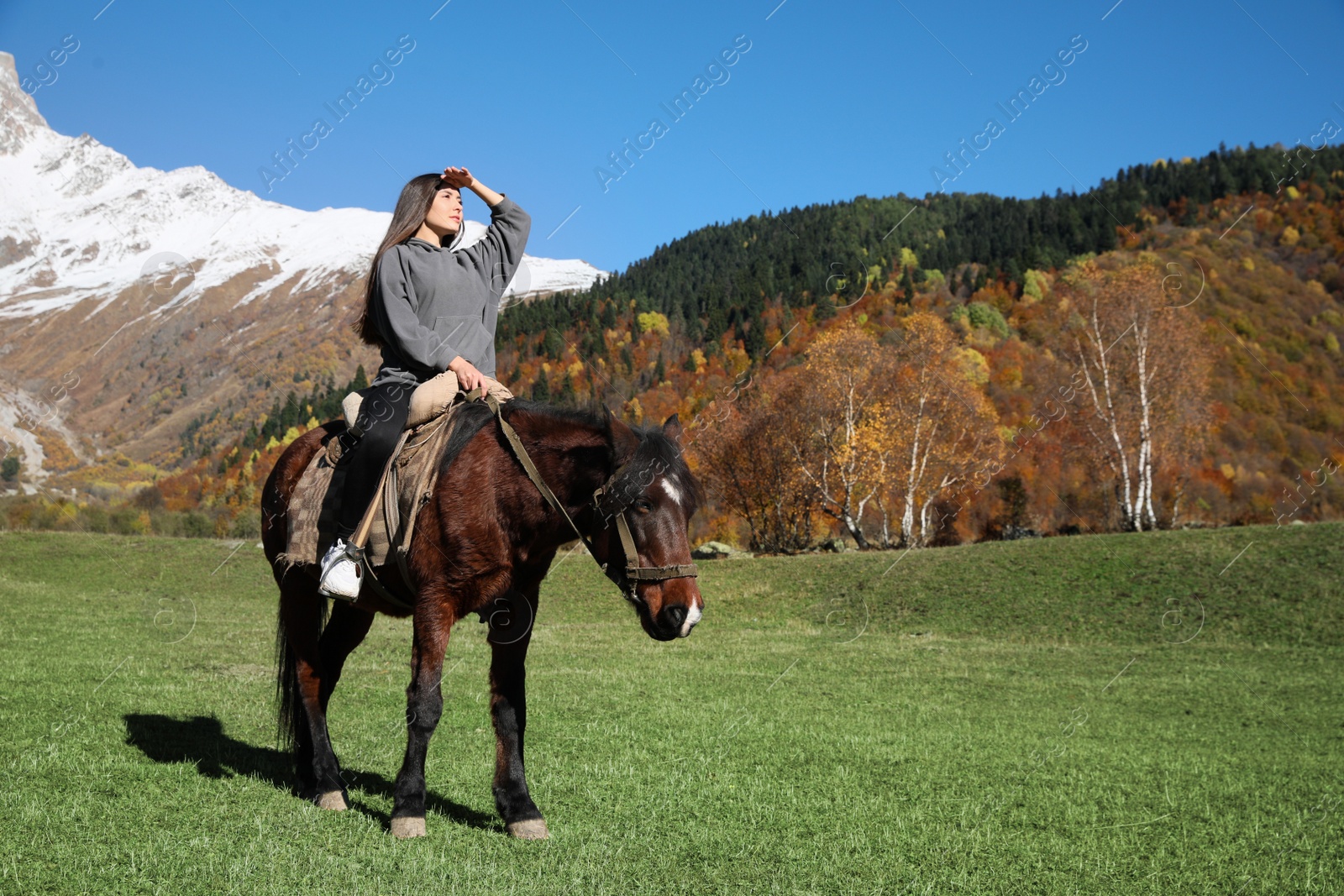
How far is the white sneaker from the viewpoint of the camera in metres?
4.23

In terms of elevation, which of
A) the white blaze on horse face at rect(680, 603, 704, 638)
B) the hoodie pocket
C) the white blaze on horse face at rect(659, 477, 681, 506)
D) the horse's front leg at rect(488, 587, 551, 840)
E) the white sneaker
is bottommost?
the horse's front leg at rect(488, 587, 551, 840)

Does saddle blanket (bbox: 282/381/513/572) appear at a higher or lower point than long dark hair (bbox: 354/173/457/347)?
lower

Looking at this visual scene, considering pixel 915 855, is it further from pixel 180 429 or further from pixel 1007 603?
pixel 180 429

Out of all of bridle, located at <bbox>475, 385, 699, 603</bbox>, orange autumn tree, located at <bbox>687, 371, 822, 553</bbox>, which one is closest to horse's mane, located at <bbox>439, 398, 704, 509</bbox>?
bridle, located at <bbox>475, 385, 699, 603</bbox>

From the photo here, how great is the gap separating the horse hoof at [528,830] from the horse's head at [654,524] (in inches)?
48.1

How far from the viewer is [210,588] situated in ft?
82.3

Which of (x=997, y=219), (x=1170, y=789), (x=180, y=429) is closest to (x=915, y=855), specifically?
(x=1170, y=789)

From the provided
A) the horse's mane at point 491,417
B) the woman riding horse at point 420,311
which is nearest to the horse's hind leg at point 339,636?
the woman riding horse at point 420,311

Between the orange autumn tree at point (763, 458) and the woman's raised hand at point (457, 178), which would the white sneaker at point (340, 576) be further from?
the orange autumn tree at point (763, 458)

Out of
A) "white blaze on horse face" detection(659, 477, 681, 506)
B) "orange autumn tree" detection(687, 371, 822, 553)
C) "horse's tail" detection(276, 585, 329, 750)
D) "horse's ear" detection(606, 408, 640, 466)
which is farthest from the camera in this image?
"orange autumn tree" detection(687, 371, 822, 553)

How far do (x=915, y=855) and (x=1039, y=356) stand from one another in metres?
67.5

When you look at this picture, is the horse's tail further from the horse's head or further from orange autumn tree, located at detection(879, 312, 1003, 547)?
orange autumn tree, located at detection(879, 312, 1003, 547)

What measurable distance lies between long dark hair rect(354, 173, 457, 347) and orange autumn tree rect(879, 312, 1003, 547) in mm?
32290

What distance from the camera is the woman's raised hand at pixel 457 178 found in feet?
15.8
